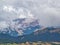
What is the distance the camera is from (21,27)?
6538cm

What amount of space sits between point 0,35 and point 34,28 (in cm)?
1275

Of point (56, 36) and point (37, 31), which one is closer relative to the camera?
point (56, 36)

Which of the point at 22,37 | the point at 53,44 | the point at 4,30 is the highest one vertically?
the point at 4,30

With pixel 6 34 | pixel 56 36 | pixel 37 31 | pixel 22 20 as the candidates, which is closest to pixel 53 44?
pixel 56 36

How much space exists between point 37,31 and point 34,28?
186 centimetres

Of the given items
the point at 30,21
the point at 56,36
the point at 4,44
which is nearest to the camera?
the point at 4,44

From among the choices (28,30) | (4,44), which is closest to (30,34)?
(28,30)

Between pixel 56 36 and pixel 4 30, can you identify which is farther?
pixel 4 30

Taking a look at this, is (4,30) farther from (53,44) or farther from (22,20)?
(53,44)

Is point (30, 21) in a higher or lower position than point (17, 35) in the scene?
higher

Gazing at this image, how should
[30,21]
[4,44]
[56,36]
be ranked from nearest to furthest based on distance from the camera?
[4,44]
[56,36]
[30,21]

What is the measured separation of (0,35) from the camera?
6066 cm

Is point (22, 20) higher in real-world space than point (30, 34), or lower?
higher

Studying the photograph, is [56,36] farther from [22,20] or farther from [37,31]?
[22,20]
